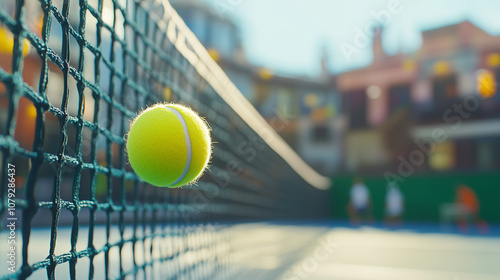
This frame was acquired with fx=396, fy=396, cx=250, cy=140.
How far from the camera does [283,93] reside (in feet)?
78.7

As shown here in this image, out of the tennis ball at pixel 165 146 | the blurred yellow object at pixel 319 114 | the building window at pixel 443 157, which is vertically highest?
the blurred yellow object at pixel 319 114

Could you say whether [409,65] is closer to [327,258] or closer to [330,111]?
[330,111]

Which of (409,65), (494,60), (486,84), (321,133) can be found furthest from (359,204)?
(409,65)

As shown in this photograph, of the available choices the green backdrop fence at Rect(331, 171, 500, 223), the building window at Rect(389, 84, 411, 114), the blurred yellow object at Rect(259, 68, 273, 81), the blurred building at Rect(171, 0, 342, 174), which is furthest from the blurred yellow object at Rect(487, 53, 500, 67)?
the blurred yellow object at Rect(259, 68, 273, 81)

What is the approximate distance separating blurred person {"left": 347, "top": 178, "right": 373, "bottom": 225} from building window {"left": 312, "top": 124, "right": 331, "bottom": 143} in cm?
801

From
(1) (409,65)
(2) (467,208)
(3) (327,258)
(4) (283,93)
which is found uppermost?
(1) (409,65)

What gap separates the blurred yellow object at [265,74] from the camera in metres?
23.5

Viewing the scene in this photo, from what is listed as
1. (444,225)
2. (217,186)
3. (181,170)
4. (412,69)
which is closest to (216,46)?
(412,69)

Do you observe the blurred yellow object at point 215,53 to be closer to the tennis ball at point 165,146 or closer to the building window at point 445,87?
the building window at point 445,87

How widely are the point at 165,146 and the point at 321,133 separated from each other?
2095cm

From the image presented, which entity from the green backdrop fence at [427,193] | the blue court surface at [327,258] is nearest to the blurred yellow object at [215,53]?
the green backdrop fence at [427,193]

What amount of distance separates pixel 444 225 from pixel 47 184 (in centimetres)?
1305

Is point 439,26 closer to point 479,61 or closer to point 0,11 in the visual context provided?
point 479,61

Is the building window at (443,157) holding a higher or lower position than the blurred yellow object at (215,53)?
lower
